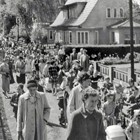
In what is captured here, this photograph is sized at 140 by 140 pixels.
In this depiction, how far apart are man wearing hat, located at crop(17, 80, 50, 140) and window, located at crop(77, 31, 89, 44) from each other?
41.4m

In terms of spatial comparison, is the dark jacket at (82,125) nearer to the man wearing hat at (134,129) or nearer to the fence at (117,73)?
the man wearing hat at (134,129)

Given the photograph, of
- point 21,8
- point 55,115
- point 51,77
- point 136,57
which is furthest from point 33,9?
point 55,115

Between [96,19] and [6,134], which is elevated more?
[96,19]

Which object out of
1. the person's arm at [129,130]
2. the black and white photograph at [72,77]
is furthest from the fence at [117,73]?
the person's arm at [129,130]

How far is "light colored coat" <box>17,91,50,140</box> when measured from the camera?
Answer: 823 cm

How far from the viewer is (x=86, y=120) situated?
5.75 metres

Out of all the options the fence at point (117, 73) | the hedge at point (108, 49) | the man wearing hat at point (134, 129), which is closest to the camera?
the man wearing hat at point (134, 129)

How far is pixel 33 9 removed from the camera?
6028 centimetres

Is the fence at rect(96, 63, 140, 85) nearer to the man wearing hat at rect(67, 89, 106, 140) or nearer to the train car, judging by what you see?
the man wearing hat at rect(67, 89, 106, 140)

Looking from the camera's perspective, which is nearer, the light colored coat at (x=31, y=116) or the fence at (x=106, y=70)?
the light colored coat at (x=31, y=116)

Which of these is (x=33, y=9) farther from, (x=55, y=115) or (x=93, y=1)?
(x=55, y=115)

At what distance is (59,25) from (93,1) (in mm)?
5666

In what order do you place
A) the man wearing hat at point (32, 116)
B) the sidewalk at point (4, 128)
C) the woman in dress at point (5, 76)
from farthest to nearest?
the woman in dress at point (5, 76), the sidewalk at point (4, 128), the man wearing hat at point (32, 116)

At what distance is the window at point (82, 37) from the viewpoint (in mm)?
49812
